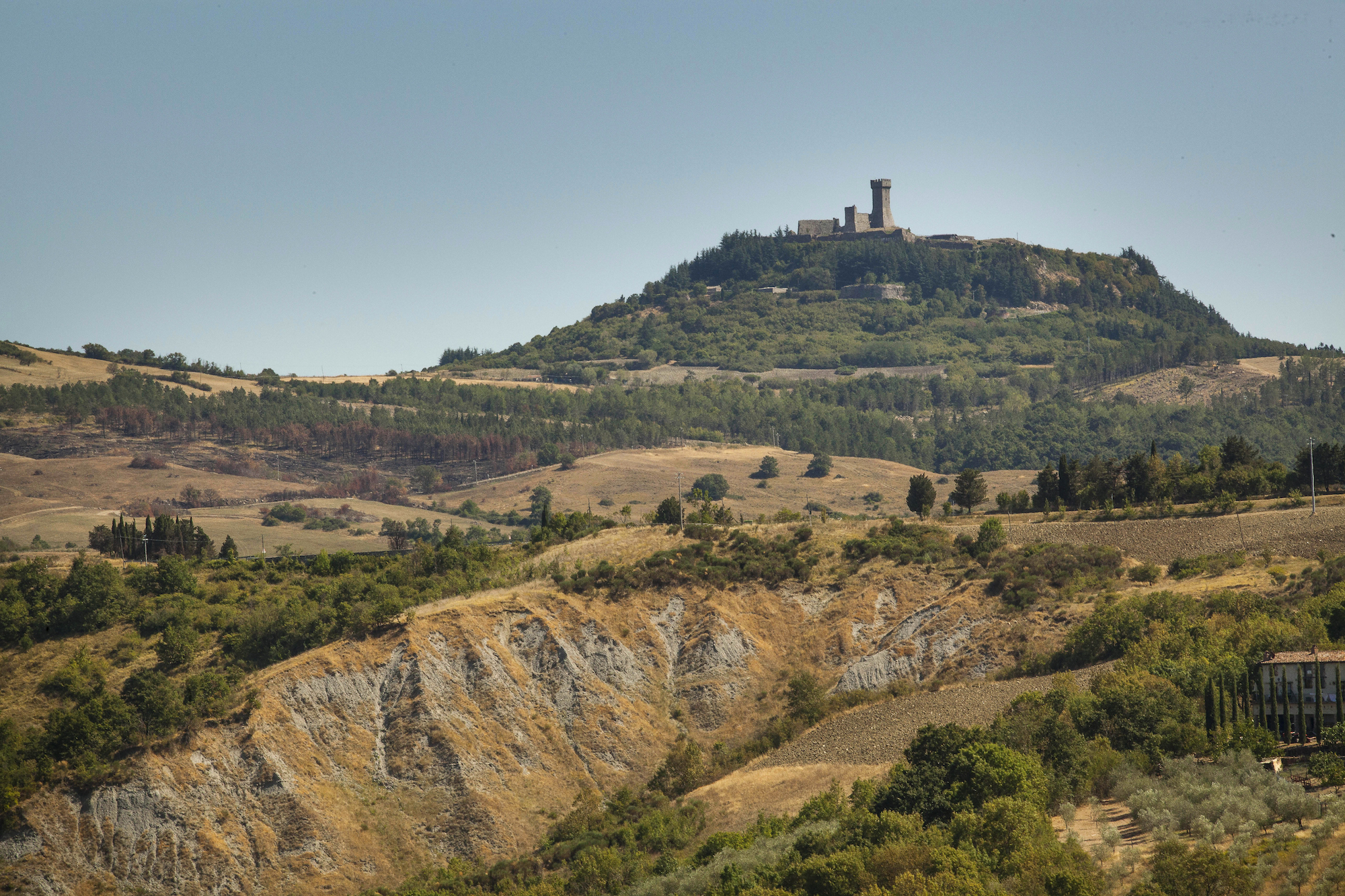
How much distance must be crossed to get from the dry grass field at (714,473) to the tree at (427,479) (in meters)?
3.44

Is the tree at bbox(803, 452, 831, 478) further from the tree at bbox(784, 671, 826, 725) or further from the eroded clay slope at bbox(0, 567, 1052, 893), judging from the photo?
the tree at bbox(784, 671, 826, 725)

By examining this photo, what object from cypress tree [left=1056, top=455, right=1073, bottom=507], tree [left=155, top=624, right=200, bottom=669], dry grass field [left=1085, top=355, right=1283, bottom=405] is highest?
dry grass field [left=1085, top=355, right=1283, bottom=405]

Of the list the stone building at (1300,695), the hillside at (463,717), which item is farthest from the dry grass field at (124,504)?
the stone building at (1300,695)

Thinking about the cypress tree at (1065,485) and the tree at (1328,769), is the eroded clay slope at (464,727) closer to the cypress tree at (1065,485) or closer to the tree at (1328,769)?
the cypress tree at (1065,485)

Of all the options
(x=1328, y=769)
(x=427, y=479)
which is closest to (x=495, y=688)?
(x=1328, y=769)

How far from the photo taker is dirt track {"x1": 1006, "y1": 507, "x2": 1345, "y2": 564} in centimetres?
6869

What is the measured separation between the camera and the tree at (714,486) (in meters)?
132

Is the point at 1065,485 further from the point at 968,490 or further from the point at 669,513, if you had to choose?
the point at 669,513

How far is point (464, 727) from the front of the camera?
211 ft

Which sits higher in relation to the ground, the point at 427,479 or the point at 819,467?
the point at 819,467

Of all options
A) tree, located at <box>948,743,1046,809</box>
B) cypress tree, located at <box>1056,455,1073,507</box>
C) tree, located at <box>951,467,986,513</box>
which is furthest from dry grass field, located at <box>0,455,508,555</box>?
tree, located at <box>948,743,1046,809</box>

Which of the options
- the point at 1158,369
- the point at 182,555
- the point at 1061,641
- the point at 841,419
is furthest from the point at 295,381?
the point at 1061,641

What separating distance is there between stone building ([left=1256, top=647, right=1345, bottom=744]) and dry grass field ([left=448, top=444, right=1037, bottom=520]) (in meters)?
75.5

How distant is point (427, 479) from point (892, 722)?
95986mm
